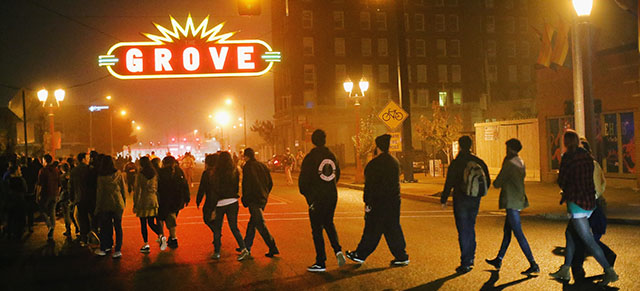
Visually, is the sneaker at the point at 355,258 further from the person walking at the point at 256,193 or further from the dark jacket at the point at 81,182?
the dark jacket at the point at 81,182

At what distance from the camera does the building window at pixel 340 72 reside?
69025mm

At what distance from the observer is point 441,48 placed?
73562 millimetres

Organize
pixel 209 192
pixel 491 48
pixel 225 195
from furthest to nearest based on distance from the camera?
pixel 491 48 < pixel 209 192 < pixel 225 195

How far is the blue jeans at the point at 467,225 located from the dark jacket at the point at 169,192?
16.1 ft

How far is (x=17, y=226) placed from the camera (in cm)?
1357

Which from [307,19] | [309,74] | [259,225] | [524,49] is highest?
[307,19]

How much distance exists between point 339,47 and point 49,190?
57439 millimetres

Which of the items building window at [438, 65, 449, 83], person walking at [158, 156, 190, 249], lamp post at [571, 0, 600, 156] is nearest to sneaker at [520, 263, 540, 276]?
person walking at [158, 156, 190, 249]

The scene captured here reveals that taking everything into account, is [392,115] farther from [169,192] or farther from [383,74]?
[383,74]

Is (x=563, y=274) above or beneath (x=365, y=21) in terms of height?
beneath

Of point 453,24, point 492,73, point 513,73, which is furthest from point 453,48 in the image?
point 513,73

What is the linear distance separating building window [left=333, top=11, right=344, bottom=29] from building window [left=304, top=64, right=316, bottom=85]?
524 centimetres

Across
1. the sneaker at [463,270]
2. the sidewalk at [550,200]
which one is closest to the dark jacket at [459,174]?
the sneaker at [463,270]

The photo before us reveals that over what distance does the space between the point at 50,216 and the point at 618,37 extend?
63.7 feet
